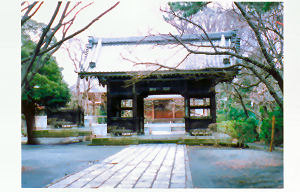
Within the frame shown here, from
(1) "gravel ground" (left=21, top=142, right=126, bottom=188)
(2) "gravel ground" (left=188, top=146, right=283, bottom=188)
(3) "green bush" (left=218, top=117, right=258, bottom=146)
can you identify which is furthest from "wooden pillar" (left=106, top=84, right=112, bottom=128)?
(2) "gravel ground" (left=188, top=146, right=283, bottom=188)

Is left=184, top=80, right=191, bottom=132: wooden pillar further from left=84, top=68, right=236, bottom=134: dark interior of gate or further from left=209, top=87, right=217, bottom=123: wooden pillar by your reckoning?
left=209, top=87, right=217, bottom=123: wooden pillar

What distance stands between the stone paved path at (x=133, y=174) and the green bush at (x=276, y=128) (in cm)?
156

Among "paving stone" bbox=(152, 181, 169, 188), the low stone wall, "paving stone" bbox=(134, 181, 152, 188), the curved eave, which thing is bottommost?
"paving stone" bbox=(134, 181, 152, 188)

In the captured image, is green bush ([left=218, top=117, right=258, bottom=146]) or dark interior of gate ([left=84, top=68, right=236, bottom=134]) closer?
green bush ([left=218, top=117, right=258, bottom=146])

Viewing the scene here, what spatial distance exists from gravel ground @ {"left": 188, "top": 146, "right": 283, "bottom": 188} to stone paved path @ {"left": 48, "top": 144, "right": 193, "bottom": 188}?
267 millimetres

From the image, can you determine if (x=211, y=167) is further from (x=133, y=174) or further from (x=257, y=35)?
(x=257, y=35)

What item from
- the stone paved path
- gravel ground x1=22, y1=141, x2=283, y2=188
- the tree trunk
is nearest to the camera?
the stone paved path

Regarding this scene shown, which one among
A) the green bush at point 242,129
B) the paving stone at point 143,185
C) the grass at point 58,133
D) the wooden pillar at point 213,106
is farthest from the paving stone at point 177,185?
the wooden pillar at point 213,106

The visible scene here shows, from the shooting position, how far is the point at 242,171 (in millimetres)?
3799

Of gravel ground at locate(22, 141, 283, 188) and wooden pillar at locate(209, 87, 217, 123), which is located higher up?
wooden pillar at locate(209, 87, 217, 123)

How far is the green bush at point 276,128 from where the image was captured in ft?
12.5

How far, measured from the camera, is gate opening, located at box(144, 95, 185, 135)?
10664 mm
